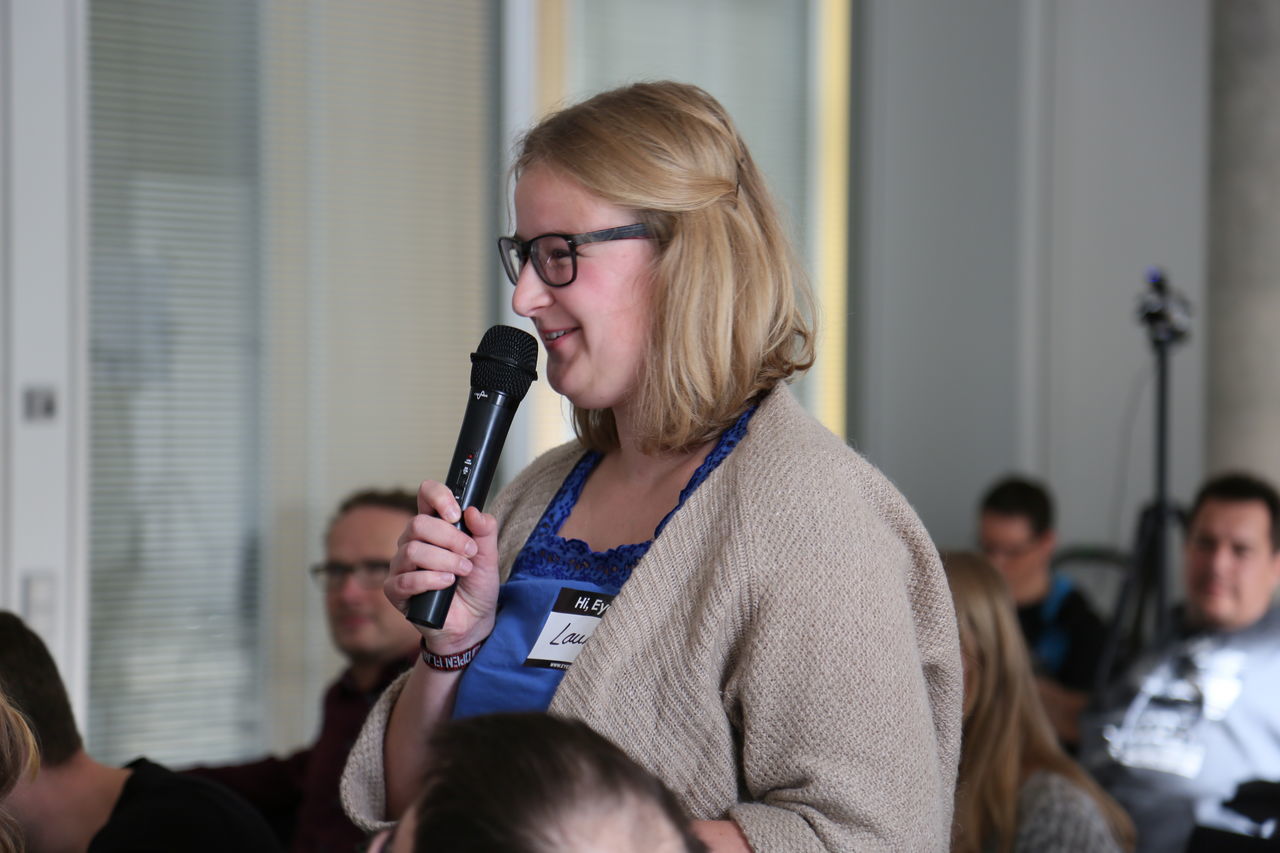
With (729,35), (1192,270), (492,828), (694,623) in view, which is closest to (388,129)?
(729,35)

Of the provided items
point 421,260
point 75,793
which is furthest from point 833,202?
point 75,793

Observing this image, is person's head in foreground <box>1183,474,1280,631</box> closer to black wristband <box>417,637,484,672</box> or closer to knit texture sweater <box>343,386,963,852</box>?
knit texture sweater <box>343,386,963,852</box>

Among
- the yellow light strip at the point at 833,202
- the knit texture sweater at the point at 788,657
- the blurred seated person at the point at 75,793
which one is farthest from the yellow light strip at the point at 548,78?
the knit texture sweater at the point at 788,657

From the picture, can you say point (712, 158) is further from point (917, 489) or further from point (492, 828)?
point (917, 489)

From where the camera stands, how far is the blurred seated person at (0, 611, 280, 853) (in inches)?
66.9

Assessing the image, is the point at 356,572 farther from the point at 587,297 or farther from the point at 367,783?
the point at 587,297

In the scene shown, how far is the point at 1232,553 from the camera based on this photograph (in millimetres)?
3264

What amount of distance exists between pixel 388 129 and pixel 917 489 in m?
2.18

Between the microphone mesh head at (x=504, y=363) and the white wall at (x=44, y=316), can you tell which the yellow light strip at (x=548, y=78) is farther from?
the microphone mesh head at (x=504, y=363)

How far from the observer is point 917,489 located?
15.3ft

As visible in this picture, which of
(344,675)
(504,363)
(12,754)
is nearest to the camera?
(504,363)

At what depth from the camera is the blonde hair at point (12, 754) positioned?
1411mm

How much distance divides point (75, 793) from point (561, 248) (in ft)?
3.62

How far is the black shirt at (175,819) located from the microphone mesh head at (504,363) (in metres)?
0.78
